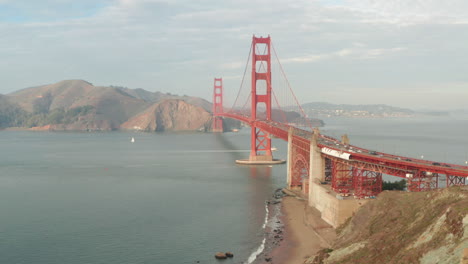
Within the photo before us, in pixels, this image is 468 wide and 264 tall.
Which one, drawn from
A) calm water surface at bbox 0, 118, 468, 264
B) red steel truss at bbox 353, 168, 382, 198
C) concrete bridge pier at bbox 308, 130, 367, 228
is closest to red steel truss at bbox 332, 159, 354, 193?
concrete bridge pier at bbox 308, 130, 367, 228

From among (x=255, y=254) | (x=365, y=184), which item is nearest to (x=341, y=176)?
(x=365, y=184)

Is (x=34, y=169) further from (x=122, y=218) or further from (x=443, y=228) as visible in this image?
(x=443, y=228)

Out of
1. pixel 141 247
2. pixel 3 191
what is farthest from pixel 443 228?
pixel 3 191

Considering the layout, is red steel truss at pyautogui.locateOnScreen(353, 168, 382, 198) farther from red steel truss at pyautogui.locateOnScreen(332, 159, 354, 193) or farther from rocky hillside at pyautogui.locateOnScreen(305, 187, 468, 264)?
rocky hillside at pyautogui.locateOnScreen(305, 187, 468, 264)

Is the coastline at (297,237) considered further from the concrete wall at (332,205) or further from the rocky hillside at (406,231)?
the rocky hillside at (406,231)

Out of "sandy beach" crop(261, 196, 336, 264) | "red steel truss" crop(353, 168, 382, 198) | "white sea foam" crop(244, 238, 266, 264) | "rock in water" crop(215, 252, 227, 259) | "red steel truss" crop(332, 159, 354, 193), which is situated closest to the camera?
"white sea foam" crop(244, 238, 266, 264)

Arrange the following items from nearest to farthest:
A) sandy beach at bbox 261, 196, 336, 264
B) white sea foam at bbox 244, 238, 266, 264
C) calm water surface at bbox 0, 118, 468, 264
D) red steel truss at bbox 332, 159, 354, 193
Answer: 1. white sea foam at bbox 244, 238, 266, 264
2. sandy beach at bbox 261, 196, 336, 264
3. calm water surface at bbox 0, 118, 468, 264
4. red steel truss at bbox 332, 159, 354, 193

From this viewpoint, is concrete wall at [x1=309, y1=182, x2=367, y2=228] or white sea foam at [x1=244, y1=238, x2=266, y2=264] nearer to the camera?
white sea foam at [x1=244, y1=238, x2=266, y2=264]
